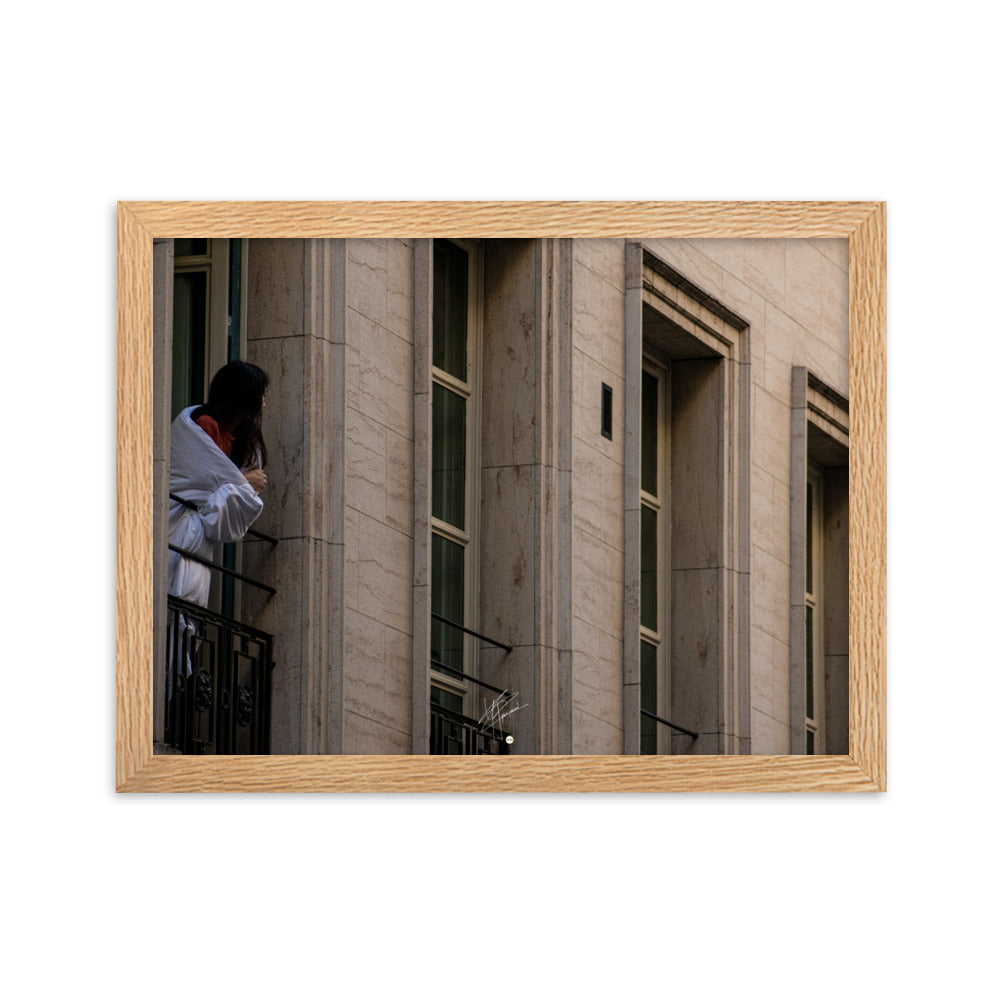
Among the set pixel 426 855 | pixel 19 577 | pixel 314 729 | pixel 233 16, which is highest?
pixel 233 16

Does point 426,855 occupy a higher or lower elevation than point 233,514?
lower

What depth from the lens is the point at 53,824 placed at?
369 centimetres

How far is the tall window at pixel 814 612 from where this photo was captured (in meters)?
3.70

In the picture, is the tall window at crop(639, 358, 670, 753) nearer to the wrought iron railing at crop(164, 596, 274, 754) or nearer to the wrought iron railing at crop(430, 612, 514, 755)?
the wrought iron railing at crop(430, 612, 514, 755)

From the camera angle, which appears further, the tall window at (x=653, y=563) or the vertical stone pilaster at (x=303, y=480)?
the tall window at (x=653, y=563)

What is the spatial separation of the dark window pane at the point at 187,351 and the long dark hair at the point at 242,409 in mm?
41

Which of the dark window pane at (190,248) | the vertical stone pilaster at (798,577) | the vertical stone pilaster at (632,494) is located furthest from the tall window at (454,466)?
the vertical stone pilaster at (798,577)

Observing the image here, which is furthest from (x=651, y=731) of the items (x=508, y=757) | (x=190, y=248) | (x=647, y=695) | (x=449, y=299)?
(x=190, y=248)

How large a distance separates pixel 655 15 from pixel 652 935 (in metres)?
1.71

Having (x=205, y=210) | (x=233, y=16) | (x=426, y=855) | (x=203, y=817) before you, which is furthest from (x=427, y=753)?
(x=233, y=16)

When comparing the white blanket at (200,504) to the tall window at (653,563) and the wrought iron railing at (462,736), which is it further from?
the tall window at (653,563)

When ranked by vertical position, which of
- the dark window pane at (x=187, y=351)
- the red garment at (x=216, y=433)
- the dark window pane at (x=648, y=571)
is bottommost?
the dark window pane at (x=648, y=571)

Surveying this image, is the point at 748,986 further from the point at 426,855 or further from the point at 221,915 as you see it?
the point at 221,915

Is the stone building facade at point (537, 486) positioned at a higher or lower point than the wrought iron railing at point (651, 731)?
higher
